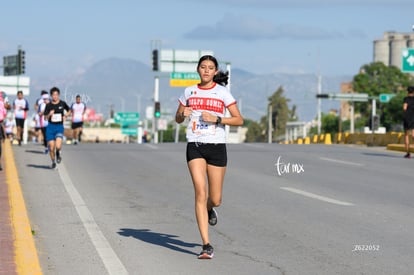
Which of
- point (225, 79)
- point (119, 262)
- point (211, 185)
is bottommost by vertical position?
point (119, 262)

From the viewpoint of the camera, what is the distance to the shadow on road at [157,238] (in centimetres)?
992

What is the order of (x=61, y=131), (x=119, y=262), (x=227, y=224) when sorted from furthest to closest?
(x=61, y=131) < (x=227, y=224) < (x=119, y=262)

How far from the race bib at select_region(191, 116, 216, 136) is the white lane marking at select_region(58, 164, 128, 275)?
143 centimetres

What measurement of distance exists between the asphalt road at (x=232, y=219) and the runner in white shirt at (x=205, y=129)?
57 centimetres

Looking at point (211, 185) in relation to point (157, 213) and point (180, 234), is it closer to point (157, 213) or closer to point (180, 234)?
point (180, 234)

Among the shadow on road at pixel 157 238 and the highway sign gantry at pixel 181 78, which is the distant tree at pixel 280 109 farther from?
the shadow on road at pixel 157 238

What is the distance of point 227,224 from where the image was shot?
38.3 ft

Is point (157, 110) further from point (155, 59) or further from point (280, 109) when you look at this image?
point (280, 109)

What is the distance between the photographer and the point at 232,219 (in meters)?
12.1

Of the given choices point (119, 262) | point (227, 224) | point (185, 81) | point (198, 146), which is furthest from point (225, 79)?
point (185, 81)

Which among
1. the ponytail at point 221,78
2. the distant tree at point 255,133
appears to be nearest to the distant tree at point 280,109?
the distant tree at point 255,133

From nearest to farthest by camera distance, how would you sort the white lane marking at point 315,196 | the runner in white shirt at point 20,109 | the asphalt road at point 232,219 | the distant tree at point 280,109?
1. the asphalt road at point 232,219
2. the white lane marking at point 315,196
3. the runner in white shirt at point 20,109
4. the distant tree at point 280,109

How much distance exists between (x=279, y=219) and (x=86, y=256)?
11.5 ft

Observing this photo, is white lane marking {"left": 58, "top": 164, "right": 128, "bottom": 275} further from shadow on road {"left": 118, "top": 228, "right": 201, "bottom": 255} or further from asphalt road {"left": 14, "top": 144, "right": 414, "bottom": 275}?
shadow on road {"left": 118, "top": 228, "right": 201, "bottom": 255}
